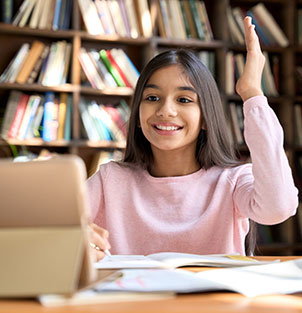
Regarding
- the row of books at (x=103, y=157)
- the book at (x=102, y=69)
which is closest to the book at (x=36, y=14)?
the book at (x=102, y=69)

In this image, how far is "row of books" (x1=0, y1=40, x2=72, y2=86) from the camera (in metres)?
3.15

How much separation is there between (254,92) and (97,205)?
646 millimetres

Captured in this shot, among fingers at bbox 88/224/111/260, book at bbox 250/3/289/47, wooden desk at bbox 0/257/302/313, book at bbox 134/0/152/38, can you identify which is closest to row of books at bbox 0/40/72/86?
book at bbox 134/0/152/38

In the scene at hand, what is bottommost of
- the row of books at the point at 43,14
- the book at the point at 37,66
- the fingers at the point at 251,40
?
the fingers at the point at 251,40

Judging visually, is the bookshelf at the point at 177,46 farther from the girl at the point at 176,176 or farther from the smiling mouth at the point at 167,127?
the smiling mouth at the point at 167,127

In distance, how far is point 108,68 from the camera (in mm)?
3289

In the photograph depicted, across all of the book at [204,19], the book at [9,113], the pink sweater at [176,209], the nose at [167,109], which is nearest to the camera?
the pink sweater at [176,209]

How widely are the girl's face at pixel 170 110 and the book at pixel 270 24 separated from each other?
2055mm

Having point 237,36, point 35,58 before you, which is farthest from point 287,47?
point 35,58

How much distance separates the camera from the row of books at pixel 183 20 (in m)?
3.38

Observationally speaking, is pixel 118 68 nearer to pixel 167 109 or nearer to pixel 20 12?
pixel 20 12

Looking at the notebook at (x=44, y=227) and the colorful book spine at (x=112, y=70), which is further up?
the colorful book spine at (x=112, y=70)

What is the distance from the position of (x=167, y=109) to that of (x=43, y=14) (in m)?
1.83

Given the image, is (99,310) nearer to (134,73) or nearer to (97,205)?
(97,205)
